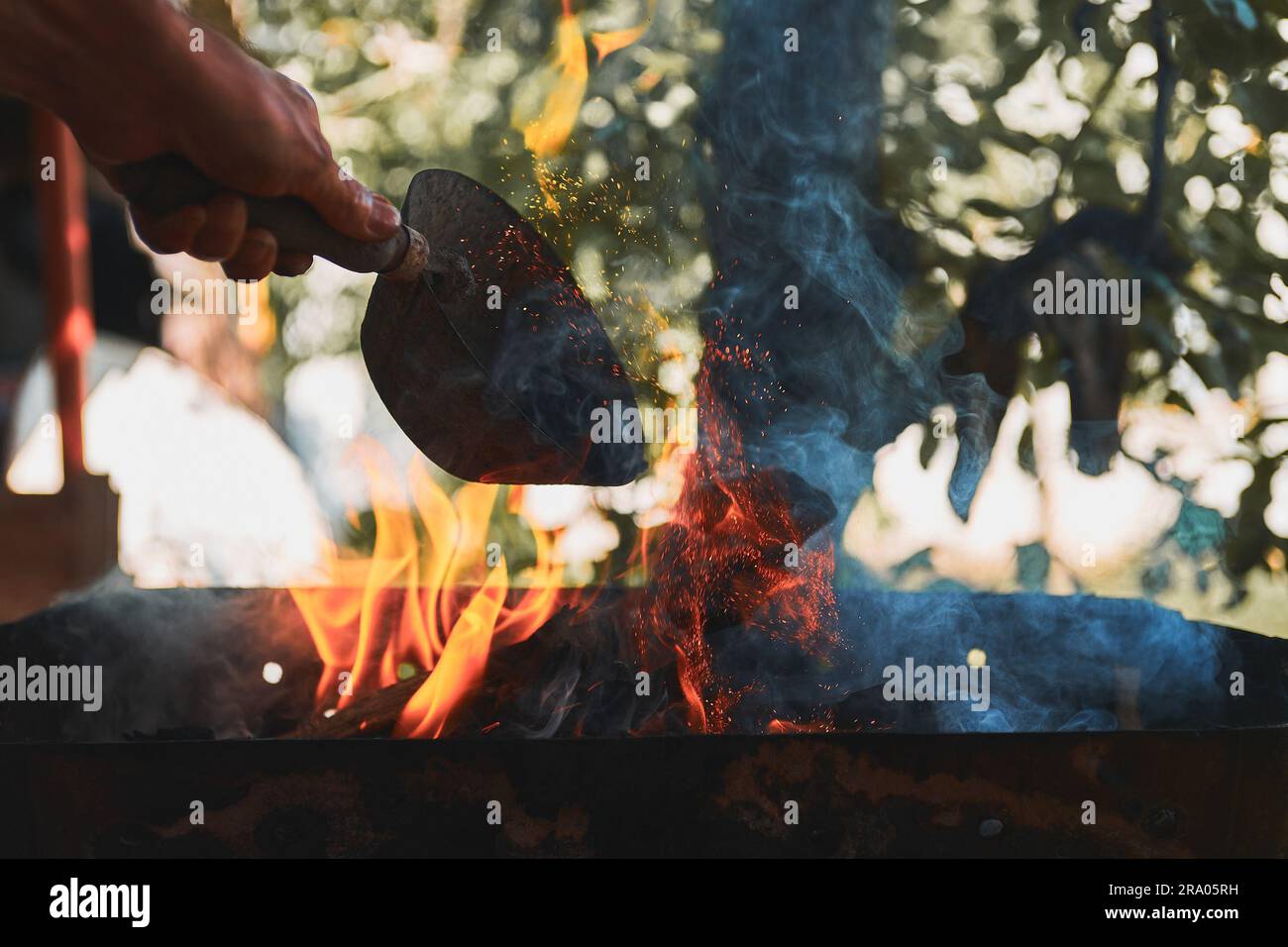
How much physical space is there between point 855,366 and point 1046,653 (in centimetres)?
98

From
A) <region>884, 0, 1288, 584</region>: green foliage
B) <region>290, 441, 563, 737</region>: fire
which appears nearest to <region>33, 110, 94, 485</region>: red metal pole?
<region>290, 441, 563, 737</region>: fire

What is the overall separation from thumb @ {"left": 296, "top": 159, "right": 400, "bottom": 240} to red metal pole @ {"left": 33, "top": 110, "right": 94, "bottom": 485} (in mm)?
3482

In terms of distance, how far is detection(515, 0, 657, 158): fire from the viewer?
3.93 metres

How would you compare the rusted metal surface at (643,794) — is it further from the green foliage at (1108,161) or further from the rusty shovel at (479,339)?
the green foliage at (1108,161)

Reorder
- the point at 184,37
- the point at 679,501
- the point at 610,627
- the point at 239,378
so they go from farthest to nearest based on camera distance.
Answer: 1. the point at 239,378
2. the point at 679,501
3. the point at 610,627
4. the point at 184,37

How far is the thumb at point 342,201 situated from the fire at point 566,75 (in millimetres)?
1909

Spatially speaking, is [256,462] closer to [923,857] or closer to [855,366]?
[855,366]

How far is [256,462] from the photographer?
18.0 ft

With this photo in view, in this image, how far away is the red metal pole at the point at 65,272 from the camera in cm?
512

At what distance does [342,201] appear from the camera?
214cm

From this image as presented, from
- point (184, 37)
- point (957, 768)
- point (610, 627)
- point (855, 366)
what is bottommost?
point (957, 768)
